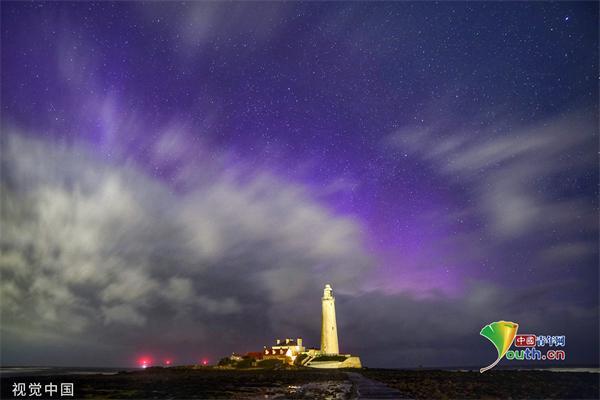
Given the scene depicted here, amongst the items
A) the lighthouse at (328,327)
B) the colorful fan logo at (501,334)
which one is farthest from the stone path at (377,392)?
the lighthouse at (328,327)

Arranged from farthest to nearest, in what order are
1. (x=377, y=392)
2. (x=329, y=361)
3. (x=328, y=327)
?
(x=328, y=327), (x=329, y=361), (x=377, y=392)

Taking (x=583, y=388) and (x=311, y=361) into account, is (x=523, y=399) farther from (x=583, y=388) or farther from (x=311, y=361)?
(x=311, y=361)

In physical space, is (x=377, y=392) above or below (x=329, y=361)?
above

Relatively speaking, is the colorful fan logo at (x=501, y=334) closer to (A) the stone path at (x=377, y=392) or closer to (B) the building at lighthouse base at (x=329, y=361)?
(A) the stone path at (x=377, y=392)

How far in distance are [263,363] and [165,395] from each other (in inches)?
2184

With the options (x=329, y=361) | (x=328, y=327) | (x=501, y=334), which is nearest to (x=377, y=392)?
(x=501, y=334)

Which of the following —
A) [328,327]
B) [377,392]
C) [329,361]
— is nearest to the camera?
[377,392]

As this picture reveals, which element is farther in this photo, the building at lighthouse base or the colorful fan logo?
the building at lighthouse base

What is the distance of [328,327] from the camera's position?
310 ft

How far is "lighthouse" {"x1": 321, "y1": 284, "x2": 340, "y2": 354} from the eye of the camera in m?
93.6

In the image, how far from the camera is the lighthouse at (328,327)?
93.6 meters

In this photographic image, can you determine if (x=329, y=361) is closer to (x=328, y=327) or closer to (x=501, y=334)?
(x=328, y=327)

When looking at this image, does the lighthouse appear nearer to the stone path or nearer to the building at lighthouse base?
the building at lighthouse base

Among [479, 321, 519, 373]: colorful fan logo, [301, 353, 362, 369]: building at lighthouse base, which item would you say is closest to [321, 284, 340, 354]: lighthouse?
[301, 353, 362, 369]: building at lighthouse base
